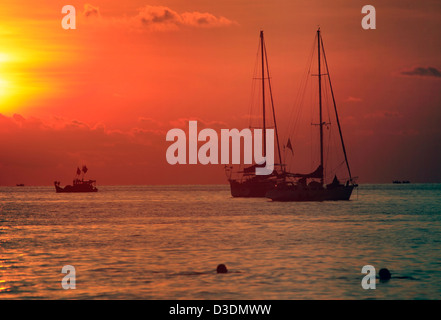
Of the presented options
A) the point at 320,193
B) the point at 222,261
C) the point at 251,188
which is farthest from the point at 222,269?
the point at 251,188

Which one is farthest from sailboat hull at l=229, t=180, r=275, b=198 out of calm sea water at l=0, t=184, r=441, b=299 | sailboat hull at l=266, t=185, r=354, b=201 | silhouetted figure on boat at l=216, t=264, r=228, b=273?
silhouetted figure on boat at l=216, t=264, r=228, b=273

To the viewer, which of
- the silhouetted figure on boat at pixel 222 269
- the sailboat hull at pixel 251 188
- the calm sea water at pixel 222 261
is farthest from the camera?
the sailboat hull at pixel 251 188

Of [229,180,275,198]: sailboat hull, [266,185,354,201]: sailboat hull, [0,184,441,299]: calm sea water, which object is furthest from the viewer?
[229,180,275,198]: sailboat hull

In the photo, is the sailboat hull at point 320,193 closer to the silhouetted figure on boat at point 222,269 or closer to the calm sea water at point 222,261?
the calm sea water at point 222,261

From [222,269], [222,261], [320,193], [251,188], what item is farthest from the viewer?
[251,188]

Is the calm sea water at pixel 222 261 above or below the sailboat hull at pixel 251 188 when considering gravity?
below

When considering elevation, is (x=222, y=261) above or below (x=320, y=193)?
below

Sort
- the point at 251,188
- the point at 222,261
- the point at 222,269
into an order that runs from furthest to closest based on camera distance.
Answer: the point at 251,188 → the point at 222,261 → the point at 222,269

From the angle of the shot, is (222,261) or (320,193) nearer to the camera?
(222,261)

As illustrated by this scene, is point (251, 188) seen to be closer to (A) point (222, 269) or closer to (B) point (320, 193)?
(B) point (320, 193)

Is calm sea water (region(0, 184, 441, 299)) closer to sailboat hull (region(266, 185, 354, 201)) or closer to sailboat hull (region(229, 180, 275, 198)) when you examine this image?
sailboat hull (region(266, 185, 354, 201))

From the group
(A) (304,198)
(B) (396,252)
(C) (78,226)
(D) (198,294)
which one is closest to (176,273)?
(D) (198,294)

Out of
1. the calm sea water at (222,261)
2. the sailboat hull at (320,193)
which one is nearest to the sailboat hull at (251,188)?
the sailboat hull at (320,193)
